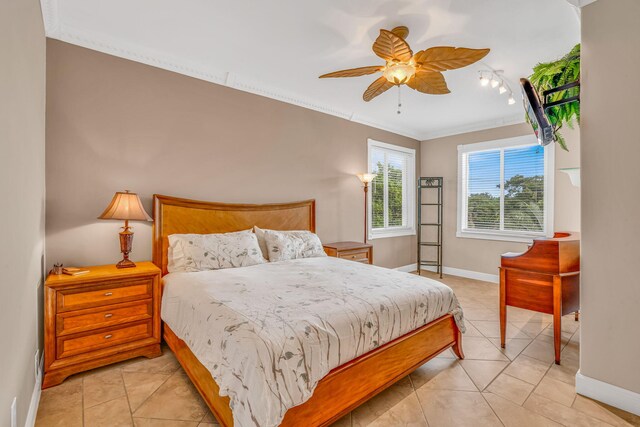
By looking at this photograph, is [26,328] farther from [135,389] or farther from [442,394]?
[442,394]

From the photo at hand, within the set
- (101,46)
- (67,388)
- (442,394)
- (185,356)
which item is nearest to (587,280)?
(442,394)

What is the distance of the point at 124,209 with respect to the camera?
2.48 metres

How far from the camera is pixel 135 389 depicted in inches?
81.6

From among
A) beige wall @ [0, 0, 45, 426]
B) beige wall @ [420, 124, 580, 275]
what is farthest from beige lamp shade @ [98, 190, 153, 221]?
beige wall @ [420, 124, 580, 275]

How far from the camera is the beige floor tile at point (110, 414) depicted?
5.73 ft

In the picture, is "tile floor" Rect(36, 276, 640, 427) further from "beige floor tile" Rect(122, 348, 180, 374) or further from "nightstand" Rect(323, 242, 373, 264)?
"nightstand" Rect(323, 242, 373, 264)

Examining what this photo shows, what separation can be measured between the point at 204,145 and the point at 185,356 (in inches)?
82.9

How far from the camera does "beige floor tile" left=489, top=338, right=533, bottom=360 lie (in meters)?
2.61

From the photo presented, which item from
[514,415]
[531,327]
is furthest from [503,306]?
[514,415]

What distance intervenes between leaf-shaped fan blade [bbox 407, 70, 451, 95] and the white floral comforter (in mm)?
1659

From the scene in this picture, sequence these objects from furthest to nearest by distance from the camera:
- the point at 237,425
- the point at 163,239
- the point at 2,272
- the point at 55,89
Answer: the point at 163,239 < the point at 55,89 < the point at 237,425 < the point at 2,272

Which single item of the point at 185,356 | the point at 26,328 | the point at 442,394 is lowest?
the point at 442,394

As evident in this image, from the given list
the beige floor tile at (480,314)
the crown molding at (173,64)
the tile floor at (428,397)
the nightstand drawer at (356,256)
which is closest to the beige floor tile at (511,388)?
the tile floor at (428,397)

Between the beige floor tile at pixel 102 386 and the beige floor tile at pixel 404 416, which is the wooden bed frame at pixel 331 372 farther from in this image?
the beige floor tile at pixel 102 386
